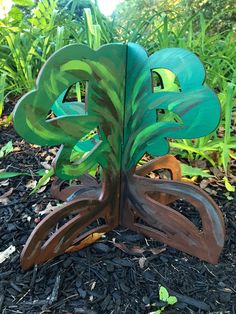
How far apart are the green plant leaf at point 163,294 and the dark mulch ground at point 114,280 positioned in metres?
0.02

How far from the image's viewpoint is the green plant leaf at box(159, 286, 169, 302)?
123 cm

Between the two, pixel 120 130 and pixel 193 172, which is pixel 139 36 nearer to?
pixel 193 172

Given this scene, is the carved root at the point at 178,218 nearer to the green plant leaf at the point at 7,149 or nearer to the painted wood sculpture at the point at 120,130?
the painted wood sculpture at the point at 120,130

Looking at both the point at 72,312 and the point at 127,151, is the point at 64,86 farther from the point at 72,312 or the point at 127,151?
the point at 72,312

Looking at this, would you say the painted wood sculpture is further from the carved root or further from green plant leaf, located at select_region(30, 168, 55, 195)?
green plant leaf, located at select_region(30, 168, 55, 195)

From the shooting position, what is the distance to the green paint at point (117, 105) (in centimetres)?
110

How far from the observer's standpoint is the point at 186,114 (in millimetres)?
1224

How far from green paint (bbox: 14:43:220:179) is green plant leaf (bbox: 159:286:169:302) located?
393mm

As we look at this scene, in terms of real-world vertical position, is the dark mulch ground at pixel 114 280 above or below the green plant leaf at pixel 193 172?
below

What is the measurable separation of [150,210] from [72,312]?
408 millimetres

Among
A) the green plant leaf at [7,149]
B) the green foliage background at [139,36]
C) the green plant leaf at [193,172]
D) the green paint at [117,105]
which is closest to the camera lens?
the green paint at [117,105]

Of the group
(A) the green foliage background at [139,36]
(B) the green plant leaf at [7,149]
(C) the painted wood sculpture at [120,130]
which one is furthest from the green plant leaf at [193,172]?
(B) the green plant leaf at [7,149]

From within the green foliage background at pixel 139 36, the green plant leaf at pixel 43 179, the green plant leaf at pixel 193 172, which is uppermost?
the green foliage background at pixel 139 36

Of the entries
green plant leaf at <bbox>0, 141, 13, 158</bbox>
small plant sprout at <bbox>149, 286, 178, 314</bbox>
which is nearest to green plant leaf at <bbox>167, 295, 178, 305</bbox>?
small plant sprout at <bbox>149, 286, 178, 314</bbox>
